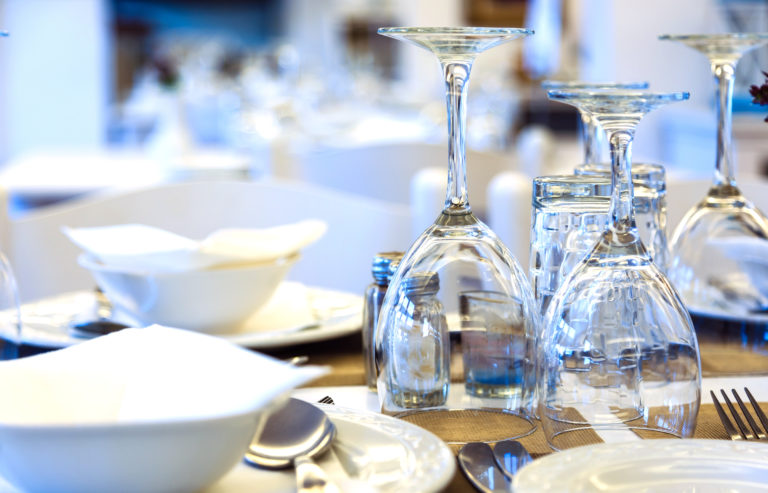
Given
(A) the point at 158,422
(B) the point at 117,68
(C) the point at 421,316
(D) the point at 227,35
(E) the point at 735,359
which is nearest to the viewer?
(A) the point at 158,422

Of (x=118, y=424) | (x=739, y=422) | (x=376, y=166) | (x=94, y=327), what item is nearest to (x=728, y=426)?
(x=739, y=422)

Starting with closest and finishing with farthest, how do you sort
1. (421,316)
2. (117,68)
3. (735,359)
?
(421,316) < (735,359) < (117,68)

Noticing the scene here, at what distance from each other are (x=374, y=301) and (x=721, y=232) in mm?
272

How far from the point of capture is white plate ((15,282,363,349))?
0.73 meters

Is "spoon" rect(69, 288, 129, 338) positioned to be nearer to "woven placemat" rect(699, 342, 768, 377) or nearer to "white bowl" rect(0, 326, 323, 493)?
"white bowl" rect(0, 326, 323, 493)

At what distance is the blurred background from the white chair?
43 centimetres

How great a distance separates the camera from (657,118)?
8.45 ft

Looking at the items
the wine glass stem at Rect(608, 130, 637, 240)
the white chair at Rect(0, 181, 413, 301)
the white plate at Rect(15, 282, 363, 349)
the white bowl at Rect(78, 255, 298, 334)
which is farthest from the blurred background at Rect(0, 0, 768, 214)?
the wine glass stem at Rect(608, 130, 637, 240)

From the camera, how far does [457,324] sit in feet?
1.84

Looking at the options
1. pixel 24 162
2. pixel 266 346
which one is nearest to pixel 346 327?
pixel 266 346

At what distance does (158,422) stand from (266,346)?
37cm

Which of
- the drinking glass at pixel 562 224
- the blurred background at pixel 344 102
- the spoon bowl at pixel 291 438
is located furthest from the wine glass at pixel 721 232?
the blurred background at pixel 344 102

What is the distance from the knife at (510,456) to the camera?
46 centimetres

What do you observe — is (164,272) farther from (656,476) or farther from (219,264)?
(656,476)
